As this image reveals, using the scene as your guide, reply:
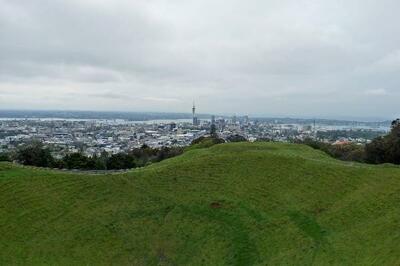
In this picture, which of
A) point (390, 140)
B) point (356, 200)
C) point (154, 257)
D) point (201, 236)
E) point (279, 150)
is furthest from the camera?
point (390, 140)

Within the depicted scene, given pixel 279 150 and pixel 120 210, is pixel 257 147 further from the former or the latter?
pixel 120 210

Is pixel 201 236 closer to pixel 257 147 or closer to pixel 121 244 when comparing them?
pixel 121 244

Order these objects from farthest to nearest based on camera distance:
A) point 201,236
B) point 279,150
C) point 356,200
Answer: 1. point 279,150
2. point 356,200
3. point 201,236

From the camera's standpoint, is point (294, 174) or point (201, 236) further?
point (294, 174)

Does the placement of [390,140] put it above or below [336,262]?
above

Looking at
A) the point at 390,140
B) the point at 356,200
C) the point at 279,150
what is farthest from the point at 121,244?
the point at 390,140

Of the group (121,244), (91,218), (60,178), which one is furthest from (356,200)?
(60,178)
